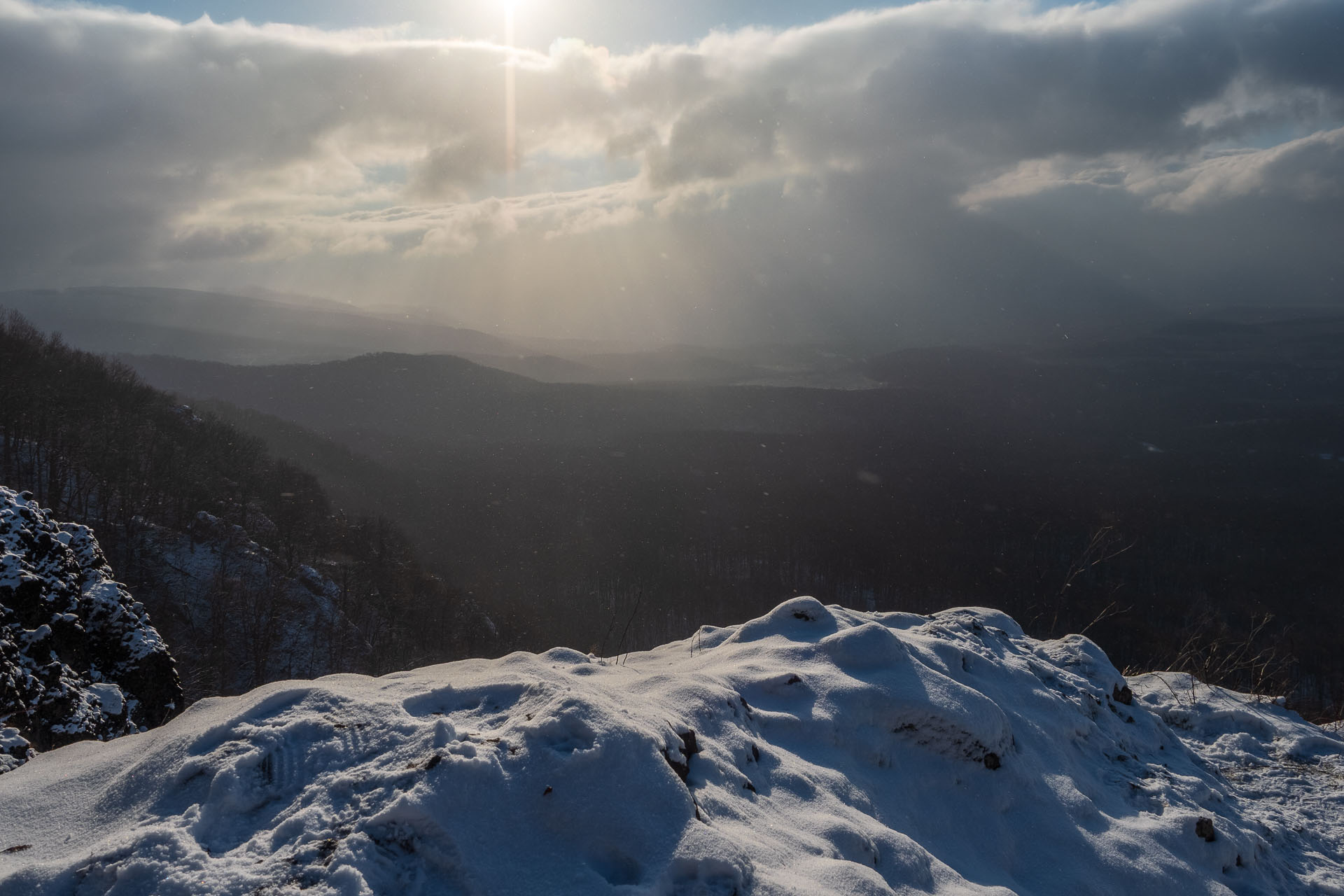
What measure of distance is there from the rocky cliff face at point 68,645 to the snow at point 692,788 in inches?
92.5

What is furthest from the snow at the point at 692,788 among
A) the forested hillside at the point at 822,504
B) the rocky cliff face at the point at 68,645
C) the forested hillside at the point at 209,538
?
the forested hillside at the point at 822,504

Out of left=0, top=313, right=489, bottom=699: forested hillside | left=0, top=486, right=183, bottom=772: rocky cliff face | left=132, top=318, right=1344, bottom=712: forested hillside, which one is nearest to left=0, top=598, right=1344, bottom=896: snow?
left=0, top=486, right=183, bottom=772: rocky cliff face

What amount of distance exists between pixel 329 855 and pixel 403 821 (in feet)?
1.03

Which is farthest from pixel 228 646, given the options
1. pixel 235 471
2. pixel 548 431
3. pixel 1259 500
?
pixel 1259 500

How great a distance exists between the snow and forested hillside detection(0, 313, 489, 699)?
72.6ft

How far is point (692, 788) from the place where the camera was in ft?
13.4

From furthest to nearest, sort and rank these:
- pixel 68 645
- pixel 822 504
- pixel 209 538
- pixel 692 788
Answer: pixel 822 504, pixel 209 538, pixel 68 645, pixel 692 788

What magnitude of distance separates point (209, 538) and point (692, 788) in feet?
143

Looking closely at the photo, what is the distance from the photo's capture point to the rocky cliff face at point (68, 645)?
6.02 metres

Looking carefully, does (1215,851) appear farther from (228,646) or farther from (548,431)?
(548,431)

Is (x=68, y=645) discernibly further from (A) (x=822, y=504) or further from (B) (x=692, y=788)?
(A) (x=822, y=504)

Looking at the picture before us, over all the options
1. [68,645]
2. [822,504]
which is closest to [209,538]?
[68,645]

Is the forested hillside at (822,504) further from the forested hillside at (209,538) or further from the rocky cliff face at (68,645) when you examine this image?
the rocky cliff face at (68,645)

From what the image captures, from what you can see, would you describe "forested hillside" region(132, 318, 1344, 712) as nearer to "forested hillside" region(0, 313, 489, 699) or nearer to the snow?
"forested hillside" region(0, 313, 489, 699)
